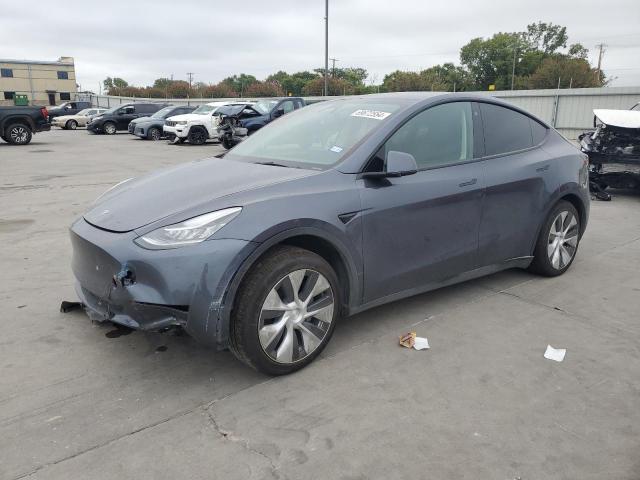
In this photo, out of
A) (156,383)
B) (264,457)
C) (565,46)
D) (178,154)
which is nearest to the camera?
(264,457)

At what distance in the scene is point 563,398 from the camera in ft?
9.69

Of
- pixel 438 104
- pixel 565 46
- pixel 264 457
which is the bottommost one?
pixel 264 457

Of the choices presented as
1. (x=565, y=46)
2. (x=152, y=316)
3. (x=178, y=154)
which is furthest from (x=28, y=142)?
(x=565, y=46)

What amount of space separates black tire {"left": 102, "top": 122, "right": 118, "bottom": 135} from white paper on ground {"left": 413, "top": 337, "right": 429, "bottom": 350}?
92.9 ft

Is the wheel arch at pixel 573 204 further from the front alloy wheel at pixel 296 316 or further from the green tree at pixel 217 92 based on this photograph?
the green tree at pixel 217 92

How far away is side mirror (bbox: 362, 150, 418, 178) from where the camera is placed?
3.33 meters

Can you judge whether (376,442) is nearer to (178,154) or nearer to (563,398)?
(563,398)

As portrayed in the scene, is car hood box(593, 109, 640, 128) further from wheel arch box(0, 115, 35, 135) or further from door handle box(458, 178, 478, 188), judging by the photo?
wheel arch box(0, 115, 35, 135)

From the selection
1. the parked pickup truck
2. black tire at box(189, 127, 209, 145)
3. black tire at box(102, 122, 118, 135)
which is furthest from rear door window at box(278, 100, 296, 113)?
black tire at box(102, 122, 118, 135)

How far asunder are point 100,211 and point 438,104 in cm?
245

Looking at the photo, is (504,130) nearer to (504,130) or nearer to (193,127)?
(504,130)

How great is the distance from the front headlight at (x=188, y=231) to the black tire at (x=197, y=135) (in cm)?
1900

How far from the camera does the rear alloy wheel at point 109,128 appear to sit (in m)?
28.4

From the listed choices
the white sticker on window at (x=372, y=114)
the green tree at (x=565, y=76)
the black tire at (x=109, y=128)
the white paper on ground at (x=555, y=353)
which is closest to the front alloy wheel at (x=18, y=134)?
the black tire at (x=109, y=128)
